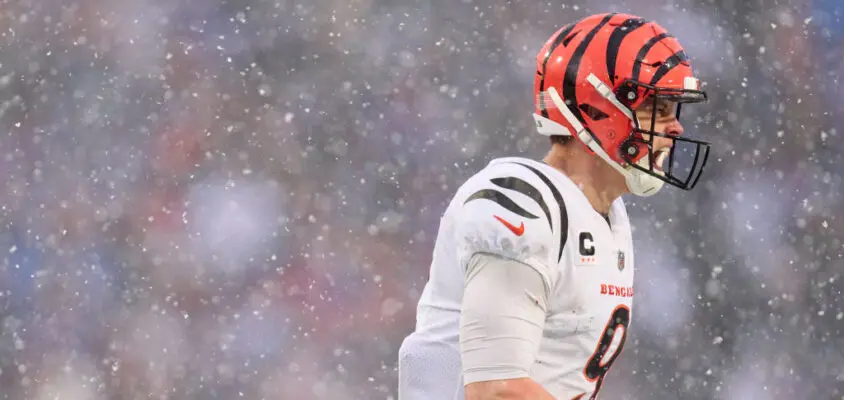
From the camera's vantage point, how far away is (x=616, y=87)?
186 centimetres

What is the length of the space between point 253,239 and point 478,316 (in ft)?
11.6

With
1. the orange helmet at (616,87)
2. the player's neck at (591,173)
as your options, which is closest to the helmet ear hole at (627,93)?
the orange helmet at (616,87)

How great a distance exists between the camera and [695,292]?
482cm

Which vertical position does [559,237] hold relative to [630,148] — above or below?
below

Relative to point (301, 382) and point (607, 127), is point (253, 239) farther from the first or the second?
point (607, 127)

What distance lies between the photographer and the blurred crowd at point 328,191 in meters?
4.80

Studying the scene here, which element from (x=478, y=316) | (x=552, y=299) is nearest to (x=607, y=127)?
(x=552, y=299)

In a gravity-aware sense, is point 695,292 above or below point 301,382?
below

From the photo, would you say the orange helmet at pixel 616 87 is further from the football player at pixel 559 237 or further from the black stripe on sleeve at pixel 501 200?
the black stripe on sleeve at pixel 501 200

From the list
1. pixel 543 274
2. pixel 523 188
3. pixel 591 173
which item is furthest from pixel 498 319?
pixel 591 173

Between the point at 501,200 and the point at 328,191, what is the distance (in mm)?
3346

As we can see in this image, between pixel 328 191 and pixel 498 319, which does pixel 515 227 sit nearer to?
pixel 498 319

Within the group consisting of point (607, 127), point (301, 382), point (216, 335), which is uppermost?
point (216, 335)

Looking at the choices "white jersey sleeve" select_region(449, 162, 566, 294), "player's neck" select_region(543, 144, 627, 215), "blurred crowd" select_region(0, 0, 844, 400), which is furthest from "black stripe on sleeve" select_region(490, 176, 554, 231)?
"blurred crowd" select_region(0, 0, 844, 400)
